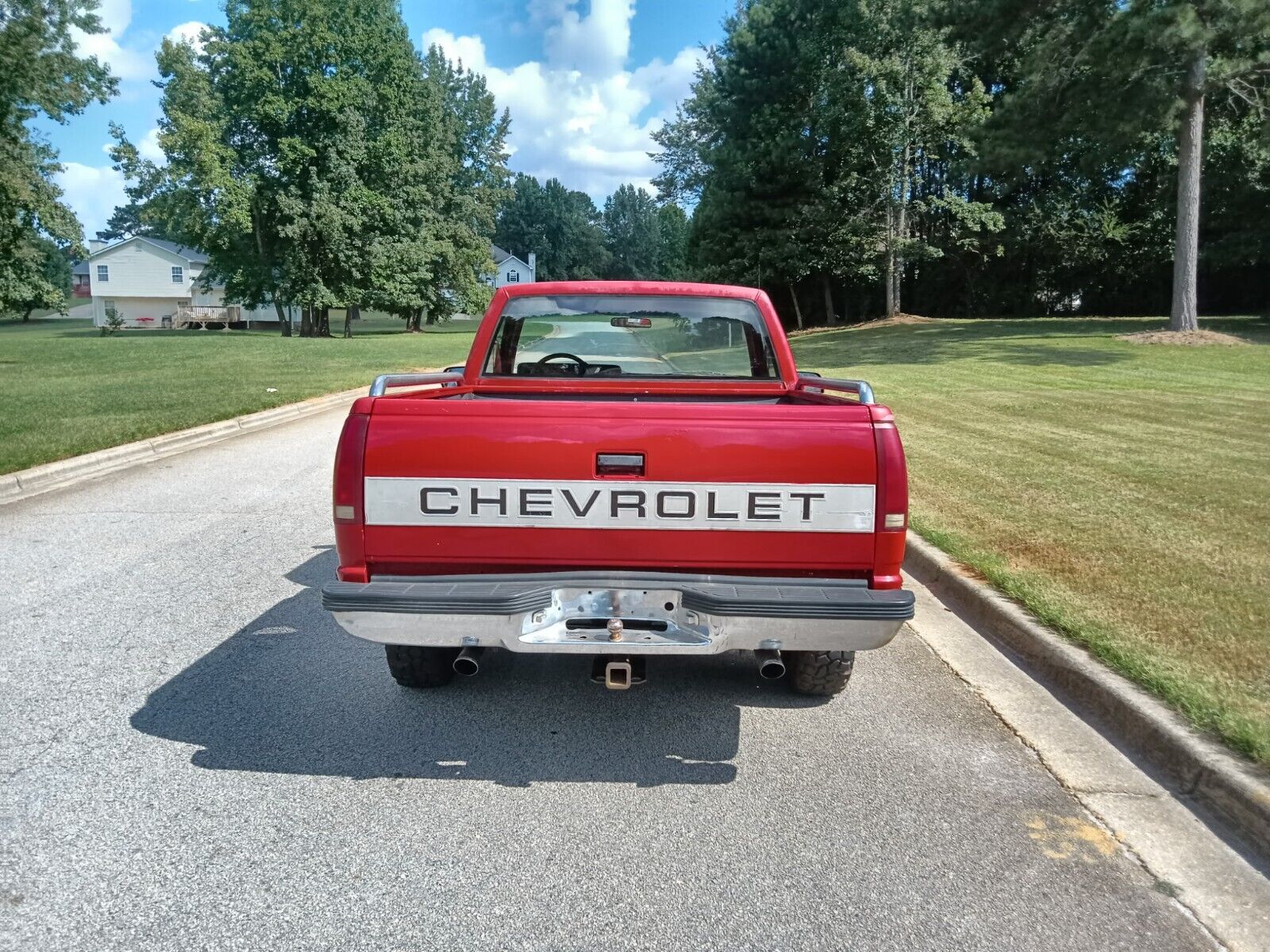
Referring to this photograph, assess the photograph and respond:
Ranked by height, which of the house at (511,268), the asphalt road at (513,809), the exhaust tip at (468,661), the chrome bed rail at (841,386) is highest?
the house at (511,268)

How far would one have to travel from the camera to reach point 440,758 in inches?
147

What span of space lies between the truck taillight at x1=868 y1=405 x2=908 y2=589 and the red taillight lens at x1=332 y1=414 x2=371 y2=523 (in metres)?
1.87

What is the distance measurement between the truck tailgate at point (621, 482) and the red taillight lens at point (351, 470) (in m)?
0.03

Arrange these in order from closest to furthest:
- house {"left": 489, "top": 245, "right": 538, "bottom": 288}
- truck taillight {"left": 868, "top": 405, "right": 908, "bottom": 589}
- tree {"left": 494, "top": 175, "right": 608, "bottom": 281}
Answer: truck taillight {"left": 868, "top": 405, "right": 908, "bottom": 589}, house {"left": 489, "top": 245, "right": 538, "bottom": 288}, tree {"left": 494, "top": 175, "right": 608, "bottom": 281}

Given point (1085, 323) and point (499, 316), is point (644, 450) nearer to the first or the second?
point (499, 316)

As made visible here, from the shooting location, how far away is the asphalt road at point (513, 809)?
2723 millimetres

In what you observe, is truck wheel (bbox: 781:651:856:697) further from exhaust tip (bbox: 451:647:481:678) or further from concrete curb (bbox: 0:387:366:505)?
concrete curb (bbox: 0:387:366:505)

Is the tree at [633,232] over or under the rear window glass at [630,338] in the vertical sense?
over

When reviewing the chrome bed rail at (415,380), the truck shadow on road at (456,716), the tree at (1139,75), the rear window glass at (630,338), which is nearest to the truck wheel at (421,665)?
the truck shadow on road at (456,716)

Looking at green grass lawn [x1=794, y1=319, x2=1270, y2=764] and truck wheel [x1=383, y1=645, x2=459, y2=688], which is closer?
truck wheel [x1=383, y1=645, x2=459, y2=688]

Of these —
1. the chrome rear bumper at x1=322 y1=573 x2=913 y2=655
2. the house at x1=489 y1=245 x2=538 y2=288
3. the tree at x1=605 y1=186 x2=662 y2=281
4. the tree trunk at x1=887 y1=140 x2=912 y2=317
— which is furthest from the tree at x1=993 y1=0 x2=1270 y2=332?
the tree at x1=605 y1=186 x2=662 y2=281

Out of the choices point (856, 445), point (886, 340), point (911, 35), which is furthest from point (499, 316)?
point (911, 35)

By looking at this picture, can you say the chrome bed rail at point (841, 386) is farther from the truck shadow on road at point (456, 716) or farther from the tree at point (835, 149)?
the tree at point (835, 149)

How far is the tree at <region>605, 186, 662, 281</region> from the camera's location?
151m
